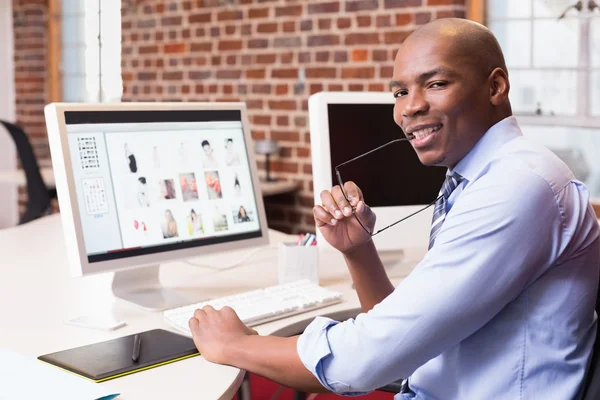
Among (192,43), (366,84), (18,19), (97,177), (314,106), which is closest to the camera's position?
(97,177)

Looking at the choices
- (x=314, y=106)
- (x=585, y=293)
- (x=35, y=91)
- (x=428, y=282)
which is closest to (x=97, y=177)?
(x=314, y=106)

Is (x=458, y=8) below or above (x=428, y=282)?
above

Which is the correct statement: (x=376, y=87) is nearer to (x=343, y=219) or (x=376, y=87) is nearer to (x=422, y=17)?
(x=422, y=17)

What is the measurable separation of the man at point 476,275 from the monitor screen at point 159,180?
57cm

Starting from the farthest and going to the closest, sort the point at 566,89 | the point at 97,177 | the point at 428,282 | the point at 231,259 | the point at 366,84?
1. the point at 366,84
2. the point at 566,89
3. the point at 231,259
4. the point at 97,177
5. the point at 428,282

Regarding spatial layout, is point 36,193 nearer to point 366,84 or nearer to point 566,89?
point 366,84

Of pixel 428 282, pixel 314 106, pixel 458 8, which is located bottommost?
pixel 428 282

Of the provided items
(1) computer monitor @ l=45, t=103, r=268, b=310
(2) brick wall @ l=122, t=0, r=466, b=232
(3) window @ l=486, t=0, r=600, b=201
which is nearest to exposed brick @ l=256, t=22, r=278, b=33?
(2) brick wall @ l=122, t=0, r=466, b=232

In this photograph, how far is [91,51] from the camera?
18.5 ft

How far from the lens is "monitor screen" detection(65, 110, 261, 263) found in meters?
1.62

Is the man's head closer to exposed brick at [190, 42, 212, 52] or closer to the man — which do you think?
the man

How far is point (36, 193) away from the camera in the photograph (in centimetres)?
406

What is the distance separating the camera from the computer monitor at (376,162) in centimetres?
192

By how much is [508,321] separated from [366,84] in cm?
300
